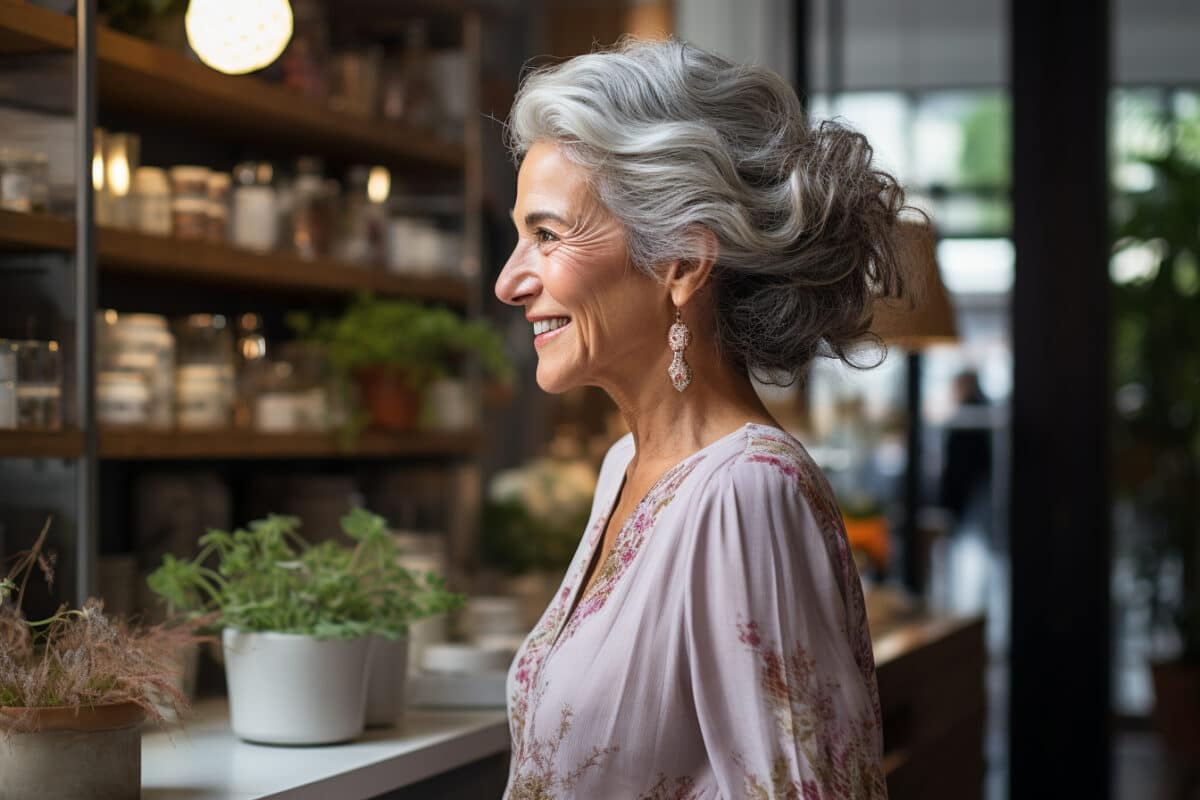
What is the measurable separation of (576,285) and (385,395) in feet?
5.28

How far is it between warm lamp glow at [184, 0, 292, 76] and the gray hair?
1010 mm

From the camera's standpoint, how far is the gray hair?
155 centimetres

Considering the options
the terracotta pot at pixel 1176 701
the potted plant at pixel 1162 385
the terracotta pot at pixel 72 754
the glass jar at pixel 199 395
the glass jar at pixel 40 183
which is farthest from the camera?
the terracotta pot at pixel 1176 701

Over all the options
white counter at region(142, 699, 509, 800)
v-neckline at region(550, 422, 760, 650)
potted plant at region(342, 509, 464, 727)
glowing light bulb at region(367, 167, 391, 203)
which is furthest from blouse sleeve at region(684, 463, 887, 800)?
glowing light bulb at region(367, 167, 391, 203)

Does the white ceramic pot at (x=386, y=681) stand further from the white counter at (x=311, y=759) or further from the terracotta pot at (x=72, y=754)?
the terracotta pot at (x=72, y=754)

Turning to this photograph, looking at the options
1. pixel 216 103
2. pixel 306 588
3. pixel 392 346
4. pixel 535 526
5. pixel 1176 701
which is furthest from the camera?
pixel 1176 701

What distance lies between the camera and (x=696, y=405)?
1642 millimetres

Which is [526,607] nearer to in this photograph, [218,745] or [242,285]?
[242,285]

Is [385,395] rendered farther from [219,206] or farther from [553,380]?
[553,380]

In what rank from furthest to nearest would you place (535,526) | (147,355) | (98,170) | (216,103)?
(535,526) → (216,103) → (147,355) → (98,170)

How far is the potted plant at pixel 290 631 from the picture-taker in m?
1.86

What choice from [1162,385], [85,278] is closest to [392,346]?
[85,278]

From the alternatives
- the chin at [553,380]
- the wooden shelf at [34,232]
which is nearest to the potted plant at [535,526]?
the wooden shelf at [34,232]

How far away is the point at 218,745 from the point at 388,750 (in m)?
0.23
